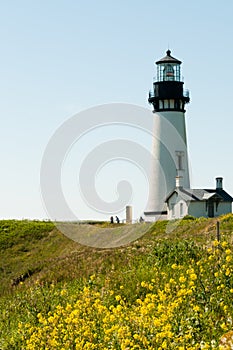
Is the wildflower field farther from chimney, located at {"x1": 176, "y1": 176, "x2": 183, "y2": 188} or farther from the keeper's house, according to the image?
chimney, located at {"x1": 176, "y1": 176, "x2": 183, "y2": 188}

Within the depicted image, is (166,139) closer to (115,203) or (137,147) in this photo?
(137,147)

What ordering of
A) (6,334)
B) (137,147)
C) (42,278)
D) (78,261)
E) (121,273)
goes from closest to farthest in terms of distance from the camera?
(6,334) < (121,273) < (42,278) < (78,261) < (137,147)

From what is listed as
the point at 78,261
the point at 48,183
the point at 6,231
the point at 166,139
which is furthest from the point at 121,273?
the point at 166,139

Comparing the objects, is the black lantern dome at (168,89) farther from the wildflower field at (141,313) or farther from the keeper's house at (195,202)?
the wildflower field at (141,313)

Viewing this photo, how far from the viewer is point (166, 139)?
55844 mm

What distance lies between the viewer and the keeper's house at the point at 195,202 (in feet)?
172

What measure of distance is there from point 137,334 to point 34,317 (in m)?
4.49

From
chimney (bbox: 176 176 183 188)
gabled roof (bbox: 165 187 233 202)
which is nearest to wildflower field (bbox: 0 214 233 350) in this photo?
gabled roof (bbox: 165 187 233 202)

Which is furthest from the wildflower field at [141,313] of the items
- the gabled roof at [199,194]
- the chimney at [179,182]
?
the chimney at [179,182]

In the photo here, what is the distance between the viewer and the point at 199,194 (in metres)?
53.0

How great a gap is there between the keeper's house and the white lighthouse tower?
0.55 metres

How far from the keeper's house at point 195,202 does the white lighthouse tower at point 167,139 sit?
0.55 metres

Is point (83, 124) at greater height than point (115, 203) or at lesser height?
greater

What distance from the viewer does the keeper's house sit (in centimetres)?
5235
